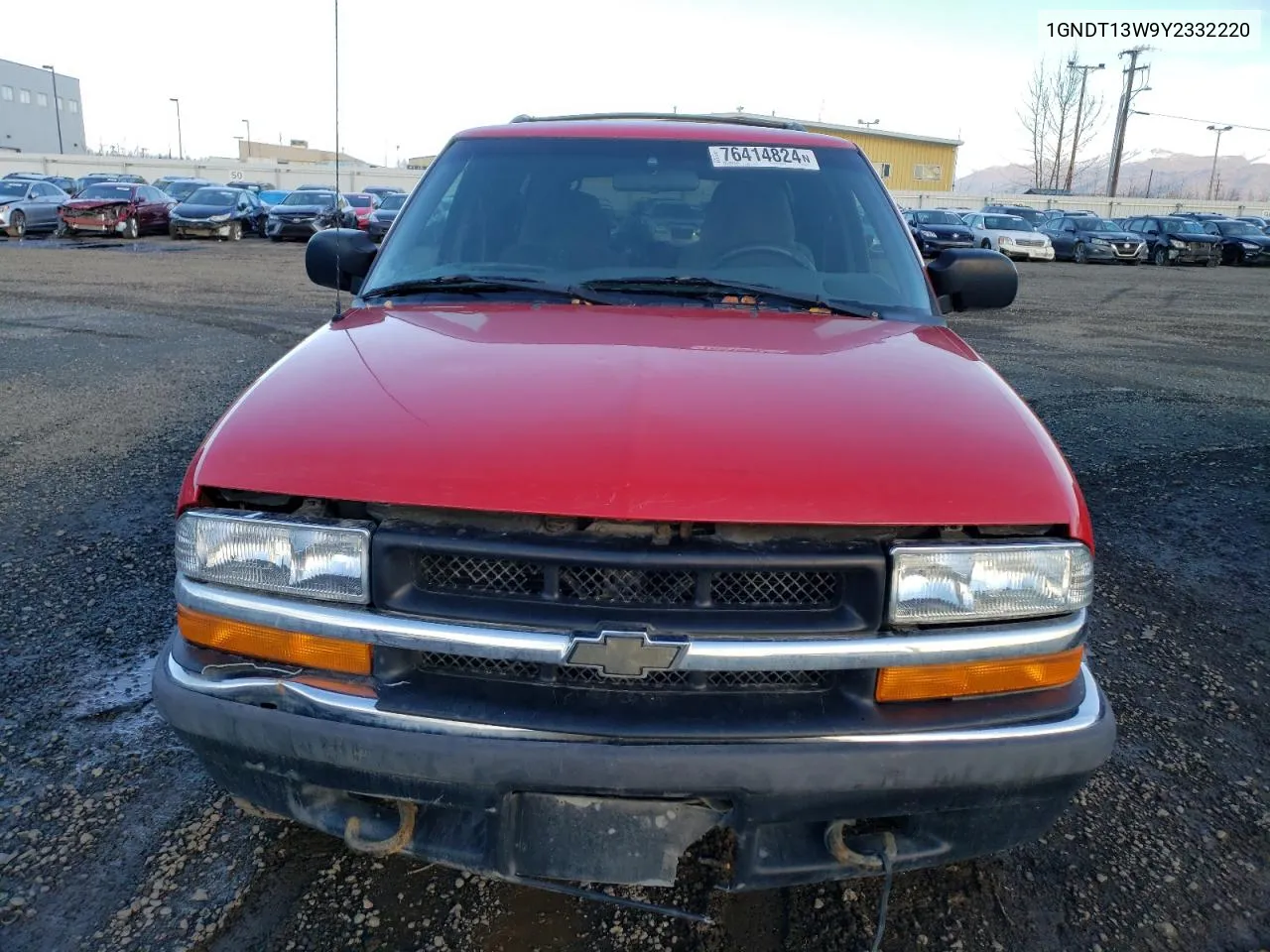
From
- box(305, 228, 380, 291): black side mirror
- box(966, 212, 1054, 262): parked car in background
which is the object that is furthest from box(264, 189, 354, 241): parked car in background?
box(305, 228, 380, 291): black side mirror

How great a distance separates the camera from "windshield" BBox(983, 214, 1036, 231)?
90.0 ft

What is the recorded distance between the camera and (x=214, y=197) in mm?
25969

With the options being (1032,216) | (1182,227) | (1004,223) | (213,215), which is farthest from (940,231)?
(213,215)

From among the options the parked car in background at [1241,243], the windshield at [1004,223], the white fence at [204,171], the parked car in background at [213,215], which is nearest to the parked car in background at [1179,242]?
the parked car in background at [1241,243]

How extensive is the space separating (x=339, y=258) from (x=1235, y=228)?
33.5 meters

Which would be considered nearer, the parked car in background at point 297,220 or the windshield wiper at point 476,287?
the windshield wiper at point 476,287

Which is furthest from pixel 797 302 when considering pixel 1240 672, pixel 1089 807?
pixel 1240 672

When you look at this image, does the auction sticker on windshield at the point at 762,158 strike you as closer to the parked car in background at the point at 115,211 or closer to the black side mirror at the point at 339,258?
the black side mirror at the point at 339,258

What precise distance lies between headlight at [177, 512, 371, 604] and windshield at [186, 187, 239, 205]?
26862 mm

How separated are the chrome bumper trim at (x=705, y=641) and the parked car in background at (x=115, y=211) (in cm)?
2638

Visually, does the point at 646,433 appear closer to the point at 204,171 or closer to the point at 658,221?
the point at 658,221

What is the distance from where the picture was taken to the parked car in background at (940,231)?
24.7m

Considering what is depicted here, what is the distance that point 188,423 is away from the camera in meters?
6.39

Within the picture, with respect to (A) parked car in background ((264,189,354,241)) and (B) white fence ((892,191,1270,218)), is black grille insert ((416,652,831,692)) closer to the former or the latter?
(A) parked car in background ((264,189,354,241))
